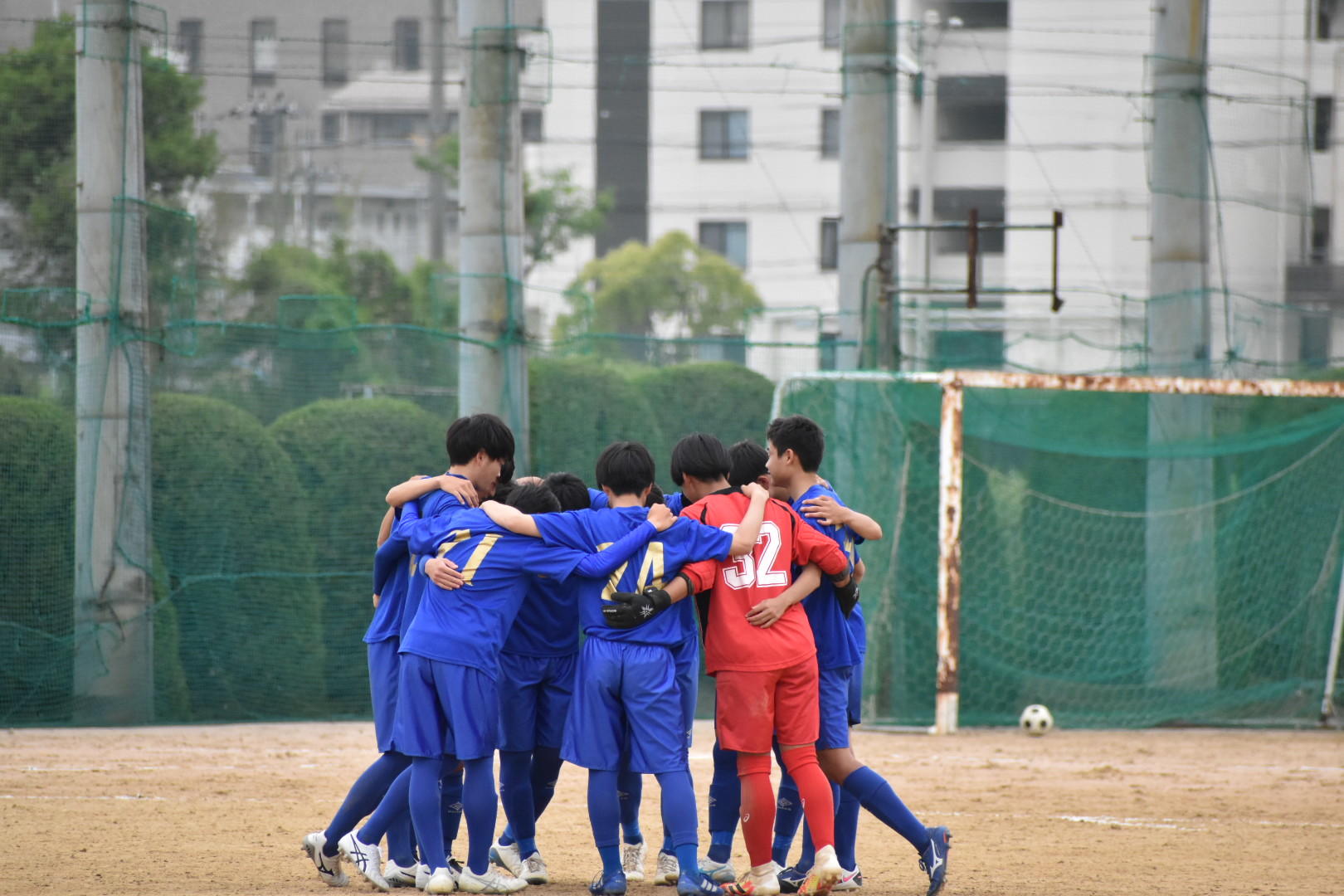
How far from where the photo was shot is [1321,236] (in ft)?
114

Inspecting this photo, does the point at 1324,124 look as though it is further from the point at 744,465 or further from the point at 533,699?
the point at 533,699

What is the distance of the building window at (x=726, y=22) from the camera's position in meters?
39.1

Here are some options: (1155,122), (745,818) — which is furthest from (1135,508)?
(745,818)

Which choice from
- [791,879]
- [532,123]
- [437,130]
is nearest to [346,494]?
[791,879]

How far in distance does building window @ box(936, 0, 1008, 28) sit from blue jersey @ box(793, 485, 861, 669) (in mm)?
34397

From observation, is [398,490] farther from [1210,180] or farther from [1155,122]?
[1210,180]

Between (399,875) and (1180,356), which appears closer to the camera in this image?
(399,875)

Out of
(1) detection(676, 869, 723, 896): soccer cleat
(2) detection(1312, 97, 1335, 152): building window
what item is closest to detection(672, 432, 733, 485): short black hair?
(1) detection(676, 869, 723, 896): soccer cleat

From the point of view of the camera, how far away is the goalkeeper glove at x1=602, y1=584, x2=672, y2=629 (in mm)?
5023

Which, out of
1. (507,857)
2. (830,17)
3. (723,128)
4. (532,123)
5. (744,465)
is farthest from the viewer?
(532,123)

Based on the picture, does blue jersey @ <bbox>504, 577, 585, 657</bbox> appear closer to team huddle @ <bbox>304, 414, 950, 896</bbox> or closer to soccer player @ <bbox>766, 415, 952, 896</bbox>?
team huddle @ <bbox>304, 414, 950, 896</bbox>

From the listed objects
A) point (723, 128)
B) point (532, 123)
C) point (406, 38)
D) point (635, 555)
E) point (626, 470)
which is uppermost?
point (406, 38)

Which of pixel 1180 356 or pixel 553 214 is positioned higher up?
pixel 553 214

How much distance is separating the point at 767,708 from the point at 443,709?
1139mm
